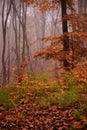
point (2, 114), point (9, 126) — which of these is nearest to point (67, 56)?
point (2, 114)

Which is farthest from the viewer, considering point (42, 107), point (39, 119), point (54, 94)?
point (54, 94)

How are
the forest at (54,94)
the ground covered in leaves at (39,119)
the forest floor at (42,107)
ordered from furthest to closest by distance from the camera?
the forest at (54,94), the forest floor at (42,107), the ground covered in leaves at (39,119)

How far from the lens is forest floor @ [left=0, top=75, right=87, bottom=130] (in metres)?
5.64

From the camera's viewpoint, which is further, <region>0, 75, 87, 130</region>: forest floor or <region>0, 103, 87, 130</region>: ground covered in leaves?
<region>0, 75, 87, 130</region>: forest floor

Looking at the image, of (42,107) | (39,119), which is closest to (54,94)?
(42,107)

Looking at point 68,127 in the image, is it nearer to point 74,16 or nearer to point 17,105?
point 17,105

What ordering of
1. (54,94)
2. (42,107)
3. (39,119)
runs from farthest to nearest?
(54,94)
(42,107)
(39,119)

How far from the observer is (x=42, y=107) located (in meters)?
7.17

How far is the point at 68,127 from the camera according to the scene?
5312 mm

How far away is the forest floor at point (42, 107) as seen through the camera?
5641mm

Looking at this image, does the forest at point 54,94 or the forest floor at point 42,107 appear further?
the forest at point 54,94

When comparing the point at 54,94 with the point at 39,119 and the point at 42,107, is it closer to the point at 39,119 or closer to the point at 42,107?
the point at 42,107

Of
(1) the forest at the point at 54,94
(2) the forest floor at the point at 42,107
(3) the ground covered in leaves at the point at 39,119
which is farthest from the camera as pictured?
(1) the forest at the point at 54,94

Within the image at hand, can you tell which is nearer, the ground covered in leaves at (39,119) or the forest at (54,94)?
the ground covered in leaves at (39,119)
